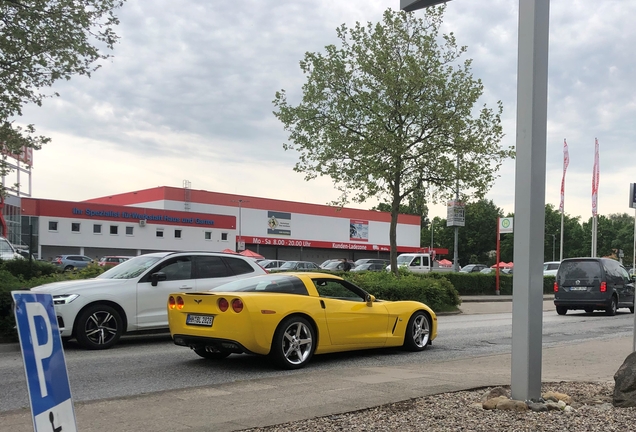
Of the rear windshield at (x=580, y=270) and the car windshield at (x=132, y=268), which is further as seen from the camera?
the rear windshield at (x=580, y=270)

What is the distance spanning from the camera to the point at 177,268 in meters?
11.9

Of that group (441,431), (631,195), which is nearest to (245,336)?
(441,431)

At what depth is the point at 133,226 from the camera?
5809 centimetres

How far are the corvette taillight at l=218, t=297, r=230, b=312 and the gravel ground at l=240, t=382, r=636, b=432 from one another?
3.15 metres

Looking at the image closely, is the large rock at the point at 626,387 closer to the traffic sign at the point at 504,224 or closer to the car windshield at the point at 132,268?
the car windshield at the point at 132,268

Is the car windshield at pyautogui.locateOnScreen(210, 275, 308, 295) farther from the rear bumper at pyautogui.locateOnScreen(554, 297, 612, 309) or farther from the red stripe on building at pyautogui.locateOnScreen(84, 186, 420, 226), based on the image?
the red stripe on building at pyautogui.locateOnScreen(84, 186, 420, 226)

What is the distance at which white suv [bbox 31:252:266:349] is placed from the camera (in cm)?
1040

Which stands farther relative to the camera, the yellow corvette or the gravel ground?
the yellow corvette

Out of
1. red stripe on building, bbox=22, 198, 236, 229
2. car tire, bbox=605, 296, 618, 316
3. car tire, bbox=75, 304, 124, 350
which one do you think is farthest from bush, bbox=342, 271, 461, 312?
red stripe on building, bbox=22, 198, 236, 229

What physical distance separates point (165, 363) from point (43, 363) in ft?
23.6

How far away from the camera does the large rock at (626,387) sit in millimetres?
5777

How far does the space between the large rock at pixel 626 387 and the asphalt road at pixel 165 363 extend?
4.14 metres

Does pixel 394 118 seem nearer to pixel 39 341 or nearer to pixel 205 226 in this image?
pixel 39 341

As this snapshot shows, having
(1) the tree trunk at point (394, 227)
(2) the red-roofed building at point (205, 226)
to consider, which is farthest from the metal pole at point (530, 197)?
(2) the red-roofed building at point (205, 226)
